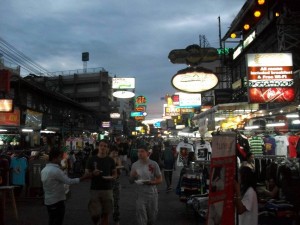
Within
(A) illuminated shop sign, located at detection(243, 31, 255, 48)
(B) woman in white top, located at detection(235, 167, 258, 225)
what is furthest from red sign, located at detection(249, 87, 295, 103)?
(A) illuminated shop sign, located at detection(243, 31, 255, 48)

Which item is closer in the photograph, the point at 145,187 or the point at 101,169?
the point at 145,187

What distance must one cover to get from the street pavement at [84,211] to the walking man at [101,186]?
6.87ft

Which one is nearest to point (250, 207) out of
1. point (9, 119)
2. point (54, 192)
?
point (54, 192)

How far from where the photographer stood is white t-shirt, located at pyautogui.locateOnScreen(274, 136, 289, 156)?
12.0 m

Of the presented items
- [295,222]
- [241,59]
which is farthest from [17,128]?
[241,59]

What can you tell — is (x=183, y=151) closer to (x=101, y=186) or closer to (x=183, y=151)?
(x=183, y=151)

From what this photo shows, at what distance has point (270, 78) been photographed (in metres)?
12.8

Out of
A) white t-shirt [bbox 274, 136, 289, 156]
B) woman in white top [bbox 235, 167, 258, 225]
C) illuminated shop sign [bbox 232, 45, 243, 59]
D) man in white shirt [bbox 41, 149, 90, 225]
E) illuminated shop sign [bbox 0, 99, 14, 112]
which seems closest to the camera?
woman in white top [bbox 235, 167, 258, 225]

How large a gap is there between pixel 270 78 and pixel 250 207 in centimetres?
876

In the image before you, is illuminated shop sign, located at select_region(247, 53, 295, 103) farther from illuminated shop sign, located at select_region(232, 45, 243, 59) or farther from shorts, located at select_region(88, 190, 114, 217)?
illuminated shop sign, located at select_region(232, 45, 243, 59)

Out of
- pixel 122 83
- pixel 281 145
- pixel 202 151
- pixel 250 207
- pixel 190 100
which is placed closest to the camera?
pixel 250 207

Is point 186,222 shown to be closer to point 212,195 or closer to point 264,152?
point 264,152

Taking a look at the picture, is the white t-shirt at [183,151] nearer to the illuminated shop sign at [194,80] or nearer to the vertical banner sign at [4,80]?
the vertical banner sign at [4,80]

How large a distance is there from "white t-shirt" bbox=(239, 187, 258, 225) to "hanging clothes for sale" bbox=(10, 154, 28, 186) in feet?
33.5
